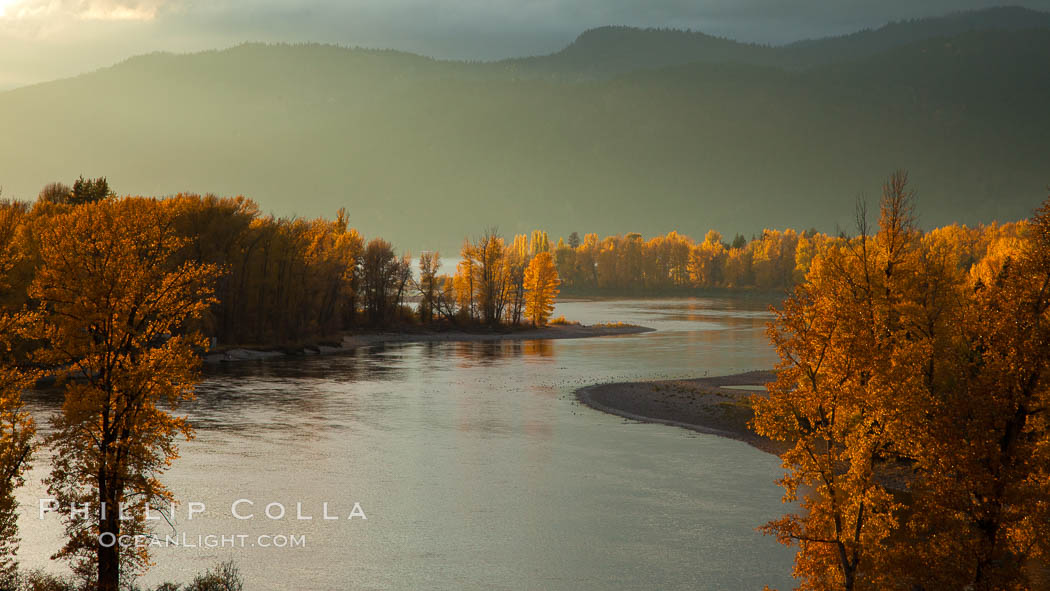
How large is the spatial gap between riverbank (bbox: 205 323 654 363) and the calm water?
18676 millimetres

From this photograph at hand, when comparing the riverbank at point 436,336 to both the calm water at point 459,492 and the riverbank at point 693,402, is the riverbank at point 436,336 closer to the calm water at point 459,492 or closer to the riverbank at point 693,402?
the calm water at point 459,492

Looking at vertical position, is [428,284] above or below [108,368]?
above

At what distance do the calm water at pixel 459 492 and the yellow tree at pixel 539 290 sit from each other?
59.4 meters

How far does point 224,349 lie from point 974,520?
7331cm

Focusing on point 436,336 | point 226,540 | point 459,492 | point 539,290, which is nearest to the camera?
point 226,540

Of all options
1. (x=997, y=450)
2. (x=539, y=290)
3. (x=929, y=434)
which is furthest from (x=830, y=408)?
(x=539, y=290)

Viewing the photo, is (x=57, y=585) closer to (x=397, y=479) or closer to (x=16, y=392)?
(x=16, y=392)

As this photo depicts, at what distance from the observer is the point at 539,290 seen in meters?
124

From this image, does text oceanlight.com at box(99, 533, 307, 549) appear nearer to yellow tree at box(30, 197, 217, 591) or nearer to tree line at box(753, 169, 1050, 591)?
yellow tree at box(30, 197, 217, 591)

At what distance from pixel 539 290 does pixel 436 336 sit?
21.1 m

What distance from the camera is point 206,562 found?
972 inches

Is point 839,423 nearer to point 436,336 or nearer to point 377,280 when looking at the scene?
point 436,336

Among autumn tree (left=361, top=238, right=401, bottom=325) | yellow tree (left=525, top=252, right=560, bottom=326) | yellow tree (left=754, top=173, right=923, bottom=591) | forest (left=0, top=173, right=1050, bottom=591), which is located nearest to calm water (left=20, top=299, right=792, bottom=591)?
forest (left=0, top=173, right=1050, bottom=591)

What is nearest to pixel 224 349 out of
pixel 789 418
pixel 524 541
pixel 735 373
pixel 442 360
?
pixel 442 360
